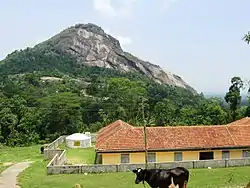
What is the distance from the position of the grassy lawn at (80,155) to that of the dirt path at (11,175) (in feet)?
11.5

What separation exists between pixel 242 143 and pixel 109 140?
32.2 ft

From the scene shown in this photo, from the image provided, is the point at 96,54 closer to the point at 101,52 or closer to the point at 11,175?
the point at 101,52

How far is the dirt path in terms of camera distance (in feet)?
83.6

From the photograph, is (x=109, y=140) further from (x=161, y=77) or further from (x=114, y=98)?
(x=161, y=77)

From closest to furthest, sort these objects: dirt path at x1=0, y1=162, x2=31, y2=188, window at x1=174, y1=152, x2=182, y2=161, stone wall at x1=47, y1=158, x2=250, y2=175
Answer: dirt path at x1=0, y1=162, x2=31, y2=188 < stone wall at x1=47, y1=158, x2=250, y2=175 < window at x1=174, y1=152, x2=182, y2=161

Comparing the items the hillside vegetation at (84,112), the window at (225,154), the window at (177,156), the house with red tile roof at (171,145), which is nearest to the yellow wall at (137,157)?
the house with red tile roof at (171,145)

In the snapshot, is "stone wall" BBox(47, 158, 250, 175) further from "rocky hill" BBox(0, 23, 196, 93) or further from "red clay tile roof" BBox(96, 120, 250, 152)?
"rocky hill" BBox(0, 23, 196, 93)

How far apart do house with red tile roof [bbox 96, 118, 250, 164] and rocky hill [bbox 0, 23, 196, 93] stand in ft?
334

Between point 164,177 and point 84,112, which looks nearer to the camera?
point 164,177

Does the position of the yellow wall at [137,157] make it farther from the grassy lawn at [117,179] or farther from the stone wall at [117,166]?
the grassy lawn at [117,179]

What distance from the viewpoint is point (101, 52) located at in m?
147

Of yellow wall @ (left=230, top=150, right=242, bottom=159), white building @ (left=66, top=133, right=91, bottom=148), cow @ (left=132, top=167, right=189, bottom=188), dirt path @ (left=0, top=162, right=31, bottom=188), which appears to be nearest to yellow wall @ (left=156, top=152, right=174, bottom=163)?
yellow wall @ (left=230, top=150, right=242, bottom=159)

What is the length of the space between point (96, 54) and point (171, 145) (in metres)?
116

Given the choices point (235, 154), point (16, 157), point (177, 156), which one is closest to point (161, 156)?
point (177, 156)
